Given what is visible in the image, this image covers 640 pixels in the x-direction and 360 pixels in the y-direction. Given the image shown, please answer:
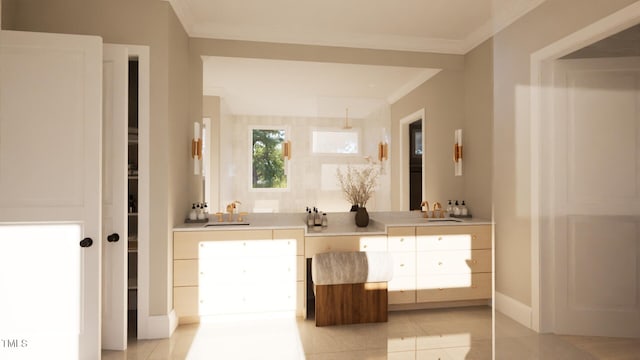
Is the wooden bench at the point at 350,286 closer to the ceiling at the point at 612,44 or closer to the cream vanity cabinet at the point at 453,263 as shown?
the cream vanity cabinet at the point at 453,263

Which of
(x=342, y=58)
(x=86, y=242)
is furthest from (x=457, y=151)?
(x=86, y=242)

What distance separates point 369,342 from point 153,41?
2.57 m

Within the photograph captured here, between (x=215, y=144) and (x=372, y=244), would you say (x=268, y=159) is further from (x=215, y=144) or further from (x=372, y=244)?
(x=372, y=244)

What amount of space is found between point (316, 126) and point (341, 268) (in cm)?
135

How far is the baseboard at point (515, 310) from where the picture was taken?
215 centimetres

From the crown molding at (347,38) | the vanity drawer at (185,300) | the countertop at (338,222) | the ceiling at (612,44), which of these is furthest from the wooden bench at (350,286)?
the crown molding at (347,38)

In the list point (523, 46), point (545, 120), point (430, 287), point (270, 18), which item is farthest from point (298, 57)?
point (430, 287)

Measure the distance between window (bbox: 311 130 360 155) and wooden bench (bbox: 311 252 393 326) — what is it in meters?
1.02

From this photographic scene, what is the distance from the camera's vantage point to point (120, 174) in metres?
2.21

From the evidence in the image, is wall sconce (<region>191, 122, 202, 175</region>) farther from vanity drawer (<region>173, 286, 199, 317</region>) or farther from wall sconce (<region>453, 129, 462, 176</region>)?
wall sconce (<region>453, 129, 462, 176</region>)

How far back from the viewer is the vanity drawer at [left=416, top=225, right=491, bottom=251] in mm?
2939

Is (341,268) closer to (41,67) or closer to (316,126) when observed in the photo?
(316,126)

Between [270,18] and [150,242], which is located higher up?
[270,18]

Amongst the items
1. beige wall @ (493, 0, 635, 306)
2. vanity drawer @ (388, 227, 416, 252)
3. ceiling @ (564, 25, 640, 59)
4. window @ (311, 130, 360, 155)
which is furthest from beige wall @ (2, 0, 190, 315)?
ceiling @ (564, 25, 640, 59)
